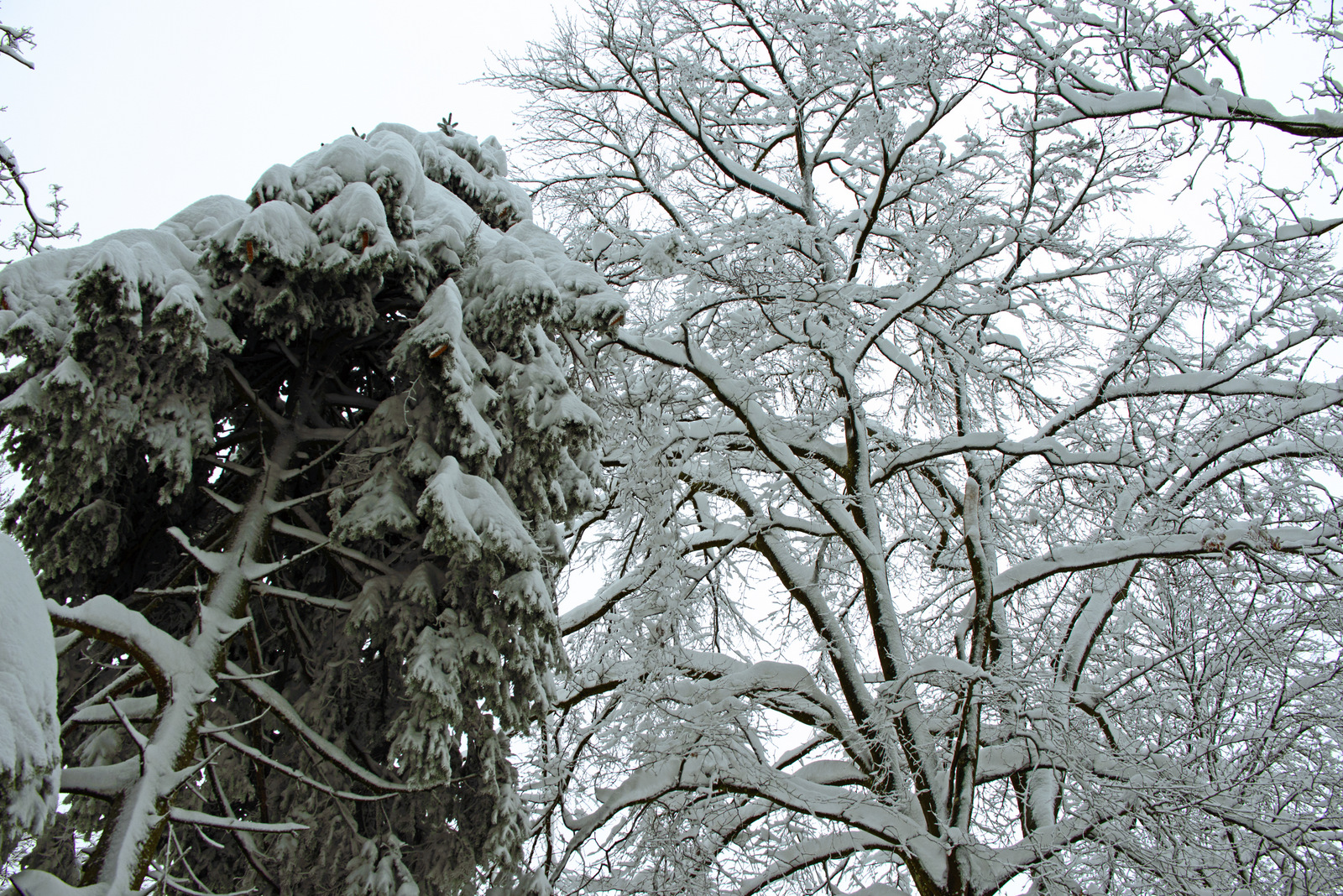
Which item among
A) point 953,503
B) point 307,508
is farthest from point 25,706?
point 953,503

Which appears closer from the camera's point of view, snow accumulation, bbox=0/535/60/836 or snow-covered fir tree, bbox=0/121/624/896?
snow accumulation, bbox=0/535/60/836

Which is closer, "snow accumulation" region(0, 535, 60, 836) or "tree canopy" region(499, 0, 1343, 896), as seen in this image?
"snow accumulation" region(0, 535, 60, 836)

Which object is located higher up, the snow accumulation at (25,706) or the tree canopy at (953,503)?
the tree canopy at (953,503)

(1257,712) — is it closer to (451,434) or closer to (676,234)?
(676,234)

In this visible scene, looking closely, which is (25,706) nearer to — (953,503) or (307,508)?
(307,508)

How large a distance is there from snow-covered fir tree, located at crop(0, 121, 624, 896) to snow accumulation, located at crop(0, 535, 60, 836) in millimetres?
1258

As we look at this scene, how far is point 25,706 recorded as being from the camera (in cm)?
237

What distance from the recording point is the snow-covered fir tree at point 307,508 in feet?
13.6

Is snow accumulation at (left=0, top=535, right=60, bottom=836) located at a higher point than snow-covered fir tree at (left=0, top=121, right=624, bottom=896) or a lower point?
lower

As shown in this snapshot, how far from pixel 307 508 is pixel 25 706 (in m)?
3.30

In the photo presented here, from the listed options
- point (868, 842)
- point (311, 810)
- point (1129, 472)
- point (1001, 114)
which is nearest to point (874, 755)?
point (868, 842)

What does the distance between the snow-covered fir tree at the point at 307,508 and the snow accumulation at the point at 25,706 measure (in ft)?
4.13

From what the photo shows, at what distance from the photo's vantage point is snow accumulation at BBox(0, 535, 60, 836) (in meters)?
2.33

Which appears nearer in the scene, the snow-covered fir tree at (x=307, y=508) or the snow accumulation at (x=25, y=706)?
the snow accumulation at (x=25, y=706)
